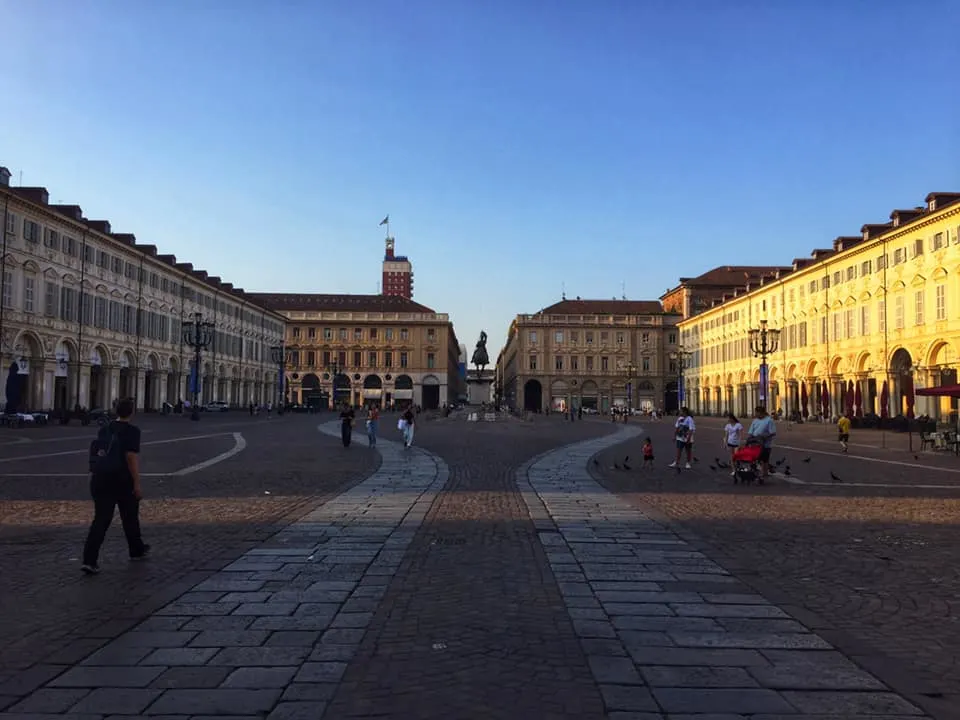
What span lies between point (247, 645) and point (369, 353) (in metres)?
105

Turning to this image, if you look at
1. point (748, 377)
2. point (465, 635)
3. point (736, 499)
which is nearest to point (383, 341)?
point (748, 377)

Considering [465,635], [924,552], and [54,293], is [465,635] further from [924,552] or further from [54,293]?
[54,293]

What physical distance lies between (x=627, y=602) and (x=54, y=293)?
52.4 m

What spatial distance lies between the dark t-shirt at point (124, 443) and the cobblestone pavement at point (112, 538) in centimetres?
82

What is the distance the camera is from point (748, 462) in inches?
613

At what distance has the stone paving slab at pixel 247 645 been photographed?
4.09 metres

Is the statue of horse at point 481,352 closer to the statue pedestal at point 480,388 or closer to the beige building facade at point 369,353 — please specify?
the statue pedestal at point 480,388

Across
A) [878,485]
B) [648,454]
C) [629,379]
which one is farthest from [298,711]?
[629,379]

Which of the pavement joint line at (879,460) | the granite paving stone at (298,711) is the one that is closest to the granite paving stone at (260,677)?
the granite paving stone at (298,711)

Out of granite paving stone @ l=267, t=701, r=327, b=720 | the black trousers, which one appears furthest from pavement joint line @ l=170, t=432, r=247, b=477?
granite paving stone @ l=267, t=701, r=327, b=720

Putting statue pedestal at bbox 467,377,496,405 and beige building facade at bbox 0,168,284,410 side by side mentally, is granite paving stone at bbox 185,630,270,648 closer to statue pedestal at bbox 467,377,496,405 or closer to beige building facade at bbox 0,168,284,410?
beige building facade at bbox 0,168,284,410

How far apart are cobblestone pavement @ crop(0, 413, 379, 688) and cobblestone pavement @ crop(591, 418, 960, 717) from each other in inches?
197

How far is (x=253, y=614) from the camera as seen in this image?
582 cm

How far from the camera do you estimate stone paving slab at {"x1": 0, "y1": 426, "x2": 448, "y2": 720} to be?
4094mm
